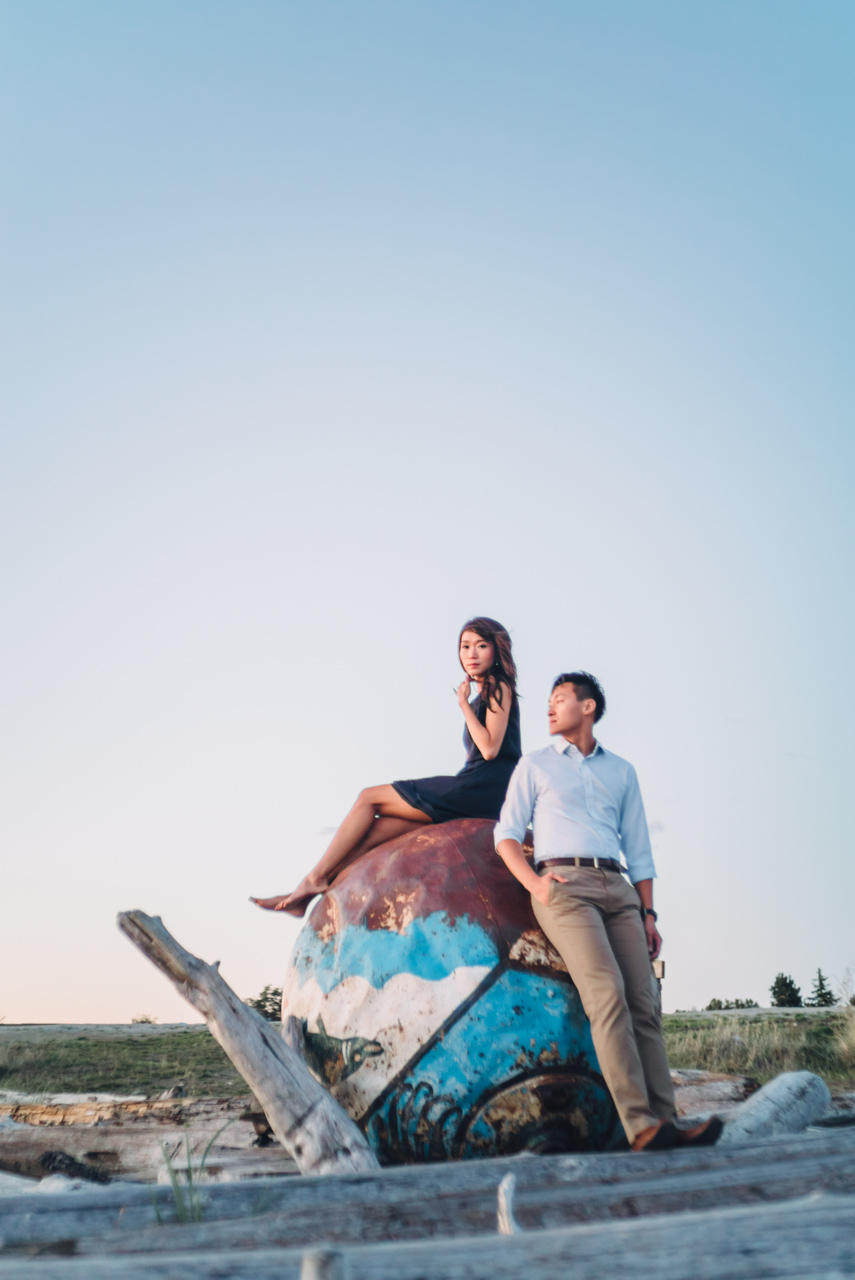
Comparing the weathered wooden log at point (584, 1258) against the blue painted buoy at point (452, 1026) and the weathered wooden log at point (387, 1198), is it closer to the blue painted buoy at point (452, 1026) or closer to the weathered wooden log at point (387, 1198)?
the weathered wooden log at point (387, 1198)

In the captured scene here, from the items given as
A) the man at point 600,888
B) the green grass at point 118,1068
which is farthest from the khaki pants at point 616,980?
the green grass at point 118,1068

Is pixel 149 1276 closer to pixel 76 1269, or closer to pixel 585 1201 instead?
pixel 76 1269

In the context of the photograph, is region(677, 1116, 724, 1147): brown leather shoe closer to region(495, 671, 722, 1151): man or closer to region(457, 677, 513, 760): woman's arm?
region(495, 671, 722, 1151): man

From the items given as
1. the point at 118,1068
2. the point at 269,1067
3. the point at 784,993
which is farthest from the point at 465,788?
the point at 784,993

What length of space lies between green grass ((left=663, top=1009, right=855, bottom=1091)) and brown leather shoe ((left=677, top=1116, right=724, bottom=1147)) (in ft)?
21.1

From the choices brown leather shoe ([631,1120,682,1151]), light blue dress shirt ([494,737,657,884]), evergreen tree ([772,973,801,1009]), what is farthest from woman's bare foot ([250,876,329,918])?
evergreen tree ([772,973,801,1009])

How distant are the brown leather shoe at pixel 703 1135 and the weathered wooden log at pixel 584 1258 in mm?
1464

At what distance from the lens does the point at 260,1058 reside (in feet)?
11.9

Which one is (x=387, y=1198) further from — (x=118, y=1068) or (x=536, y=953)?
(x=118, y=1068)

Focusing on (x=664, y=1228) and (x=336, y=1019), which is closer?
(x=664, y=1228)

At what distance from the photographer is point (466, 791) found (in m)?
4.66

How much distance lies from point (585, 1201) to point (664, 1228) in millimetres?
653

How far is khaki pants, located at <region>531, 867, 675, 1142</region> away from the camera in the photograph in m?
3.46

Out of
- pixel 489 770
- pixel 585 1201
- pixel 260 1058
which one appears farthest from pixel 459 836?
pixel 585 1201
